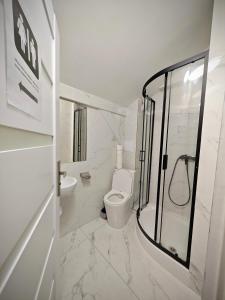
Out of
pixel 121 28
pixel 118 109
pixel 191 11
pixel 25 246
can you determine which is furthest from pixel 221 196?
pixel 118 109

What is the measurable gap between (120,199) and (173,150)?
1133 mm

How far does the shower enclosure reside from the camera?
151 cm

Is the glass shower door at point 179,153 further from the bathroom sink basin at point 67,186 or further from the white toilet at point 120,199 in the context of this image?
the bathroom sink basin at point 67,186

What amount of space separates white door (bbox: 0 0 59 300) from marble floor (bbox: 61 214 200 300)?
2.73ft

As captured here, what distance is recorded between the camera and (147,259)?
140cm

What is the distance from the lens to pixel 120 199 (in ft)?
6.69

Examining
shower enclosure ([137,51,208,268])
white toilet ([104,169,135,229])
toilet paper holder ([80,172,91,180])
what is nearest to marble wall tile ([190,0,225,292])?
shower enclosure ([137,51,208,268])

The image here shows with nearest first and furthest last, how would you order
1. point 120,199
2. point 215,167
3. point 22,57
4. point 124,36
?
point 22,57
point 215,167
point 124,36
point 120,199

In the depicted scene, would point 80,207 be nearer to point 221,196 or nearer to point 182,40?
point 221,196

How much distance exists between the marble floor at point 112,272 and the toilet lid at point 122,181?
2.24 feet

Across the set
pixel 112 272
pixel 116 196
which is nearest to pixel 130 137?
pixel 116 196

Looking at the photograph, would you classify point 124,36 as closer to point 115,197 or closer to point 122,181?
point 122,181

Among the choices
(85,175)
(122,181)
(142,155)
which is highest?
(142,155)

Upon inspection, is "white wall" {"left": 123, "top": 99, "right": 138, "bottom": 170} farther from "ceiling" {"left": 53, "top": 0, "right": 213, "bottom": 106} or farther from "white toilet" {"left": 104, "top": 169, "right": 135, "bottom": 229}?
"ceiling" {"left": 53, "top": 0, "right": 213, "bottom": 106}
